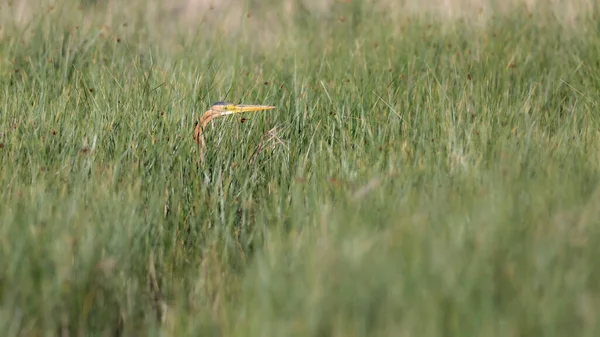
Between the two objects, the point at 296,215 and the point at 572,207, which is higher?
the point at 572,207

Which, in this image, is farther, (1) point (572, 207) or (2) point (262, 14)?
(2) point (262, 14)

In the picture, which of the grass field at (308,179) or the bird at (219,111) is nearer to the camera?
the grass field at (308,179)

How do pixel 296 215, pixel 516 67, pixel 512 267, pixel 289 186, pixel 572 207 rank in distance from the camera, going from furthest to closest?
pixel 516 67 < pixel 289 186 < pixel 296 215 < pixel 572 207 < pixel 512 267

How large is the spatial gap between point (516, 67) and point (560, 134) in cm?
108

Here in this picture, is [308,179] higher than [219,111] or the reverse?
the reverse

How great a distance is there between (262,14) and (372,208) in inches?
156

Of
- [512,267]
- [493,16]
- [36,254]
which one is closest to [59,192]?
[36,254]

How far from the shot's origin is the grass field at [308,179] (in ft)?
8.09

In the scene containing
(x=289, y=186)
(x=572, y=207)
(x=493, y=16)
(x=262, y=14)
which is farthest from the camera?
(x=262, y=14)

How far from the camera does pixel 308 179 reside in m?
3.74

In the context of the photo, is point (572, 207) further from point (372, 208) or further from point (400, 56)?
point (400, 56)

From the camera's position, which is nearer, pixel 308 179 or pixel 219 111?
pixel 308 179

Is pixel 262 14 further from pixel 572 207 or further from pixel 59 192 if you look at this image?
pixel 572 207

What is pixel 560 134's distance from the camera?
405 cm
